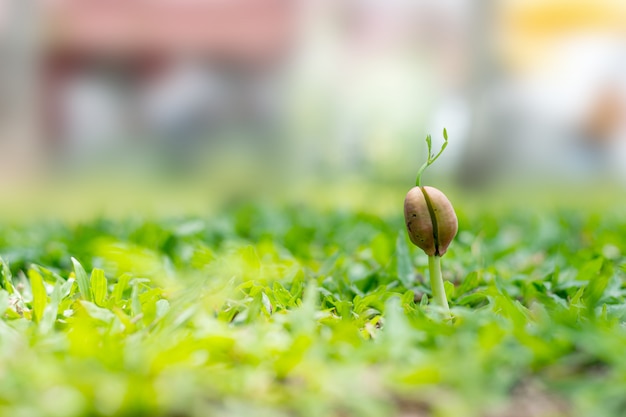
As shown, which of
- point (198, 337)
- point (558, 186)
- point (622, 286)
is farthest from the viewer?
point (558, 186)

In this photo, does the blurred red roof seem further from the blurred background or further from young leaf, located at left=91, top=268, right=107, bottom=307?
young leaf, located at left=91, top=268, right=107, bottom=307

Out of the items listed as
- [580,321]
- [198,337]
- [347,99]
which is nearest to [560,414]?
[580,321]

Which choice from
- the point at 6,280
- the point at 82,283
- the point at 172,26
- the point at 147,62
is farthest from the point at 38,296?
the point at 172,26

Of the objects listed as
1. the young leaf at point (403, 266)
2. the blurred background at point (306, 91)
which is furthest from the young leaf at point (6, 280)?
the blurred background at point (306, 91)

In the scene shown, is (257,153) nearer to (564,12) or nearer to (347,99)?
(347,99)

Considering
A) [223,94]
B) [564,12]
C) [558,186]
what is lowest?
[558,186]

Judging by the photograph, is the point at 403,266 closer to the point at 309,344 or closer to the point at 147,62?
the point at 309,344
